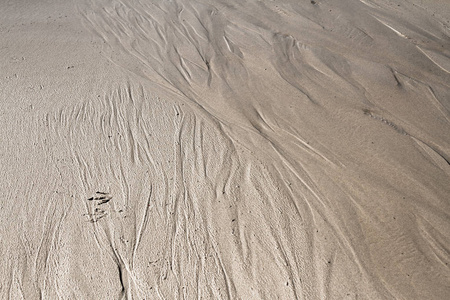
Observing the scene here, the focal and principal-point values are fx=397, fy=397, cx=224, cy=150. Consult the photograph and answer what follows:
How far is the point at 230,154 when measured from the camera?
3754 mm

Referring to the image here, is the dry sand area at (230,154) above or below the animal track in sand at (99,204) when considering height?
above

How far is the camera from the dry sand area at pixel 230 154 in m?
2.89

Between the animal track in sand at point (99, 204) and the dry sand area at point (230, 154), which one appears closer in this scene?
the dry sand area at point (230, 154)

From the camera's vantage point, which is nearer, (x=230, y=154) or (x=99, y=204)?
(x=99, y=204)

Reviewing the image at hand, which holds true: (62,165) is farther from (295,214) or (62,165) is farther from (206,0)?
(206,0)

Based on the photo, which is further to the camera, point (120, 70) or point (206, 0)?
point (206, 0)

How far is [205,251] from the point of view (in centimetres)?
301

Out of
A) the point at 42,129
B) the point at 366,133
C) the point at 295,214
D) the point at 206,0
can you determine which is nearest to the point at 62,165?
the point at 42,129

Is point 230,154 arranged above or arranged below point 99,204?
above

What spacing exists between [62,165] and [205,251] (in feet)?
5.39

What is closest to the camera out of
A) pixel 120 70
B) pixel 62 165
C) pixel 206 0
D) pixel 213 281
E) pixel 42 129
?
pixel 213 281

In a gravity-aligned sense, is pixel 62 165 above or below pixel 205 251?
below

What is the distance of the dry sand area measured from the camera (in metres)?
2.89

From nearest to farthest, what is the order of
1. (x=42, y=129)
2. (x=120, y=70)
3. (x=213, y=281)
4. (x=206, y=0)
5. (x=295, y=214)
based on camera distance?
(x=213, y=281), (x=295, y=214), (x=42, y=129), (x=120, y=70), (x=206, y=0)
